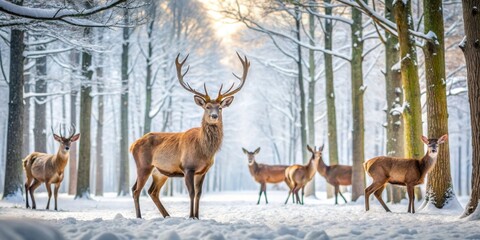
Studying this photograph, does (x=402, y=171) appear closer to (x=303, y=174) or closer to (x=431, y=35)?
(x=431, y=35)

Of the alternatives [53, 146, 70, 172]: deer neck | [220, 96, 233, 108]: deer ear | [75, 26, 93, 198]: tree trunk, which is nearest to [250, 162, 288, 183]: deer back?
[75, 26, 93, 198]: tree trunk

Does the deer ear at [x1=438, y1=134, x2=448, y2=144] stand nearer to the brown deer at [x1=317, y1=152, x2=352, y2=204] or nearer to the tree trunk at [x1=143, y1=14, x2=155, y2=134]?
the brown deer at [x1=317, y1=152, x2=352, y2=204]

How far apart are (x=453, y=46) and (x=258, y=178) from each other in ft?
28.0

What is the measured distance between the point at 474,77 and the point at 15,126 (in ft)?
37.2

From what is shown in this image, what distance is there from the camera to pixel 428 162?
9.41 meters

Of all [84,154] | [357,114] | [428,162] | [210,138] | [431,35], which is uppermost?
[431,35]

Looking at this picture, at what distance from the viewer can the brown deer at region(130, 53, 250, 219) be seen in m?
7.96

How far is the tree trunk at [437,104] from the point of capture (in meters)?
9.23

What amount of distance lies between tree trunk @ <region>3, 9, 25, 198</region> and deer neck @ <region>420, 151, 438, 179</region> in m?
10.3

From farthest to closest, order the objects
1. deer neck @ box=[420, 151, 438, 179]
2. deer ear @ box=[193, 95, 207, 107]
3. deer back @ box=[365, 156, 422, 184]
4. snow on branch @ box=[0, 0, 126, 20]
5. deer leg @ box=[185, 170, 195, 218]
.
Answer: deer back @ box=[365, 156, 422, 184], deer neck @ box=[420, 151, 438, 179], deer ear @ box=[193, 95, 207, 107], deer leg @ box=[185, 170, 195, 218], snow on branch @ box=[0, 0, 126, 20]

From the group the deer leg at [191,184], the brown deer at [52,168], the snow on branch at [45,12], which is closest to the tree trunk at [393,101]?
the deer leg at [191,184]

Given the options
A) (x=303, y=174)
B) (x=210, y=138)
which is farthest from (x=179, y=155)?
(x=303, y=174)

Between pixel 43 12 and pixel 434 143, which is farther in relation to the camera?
pixel 434 143

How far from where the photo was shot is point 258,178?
1775 centimetres
